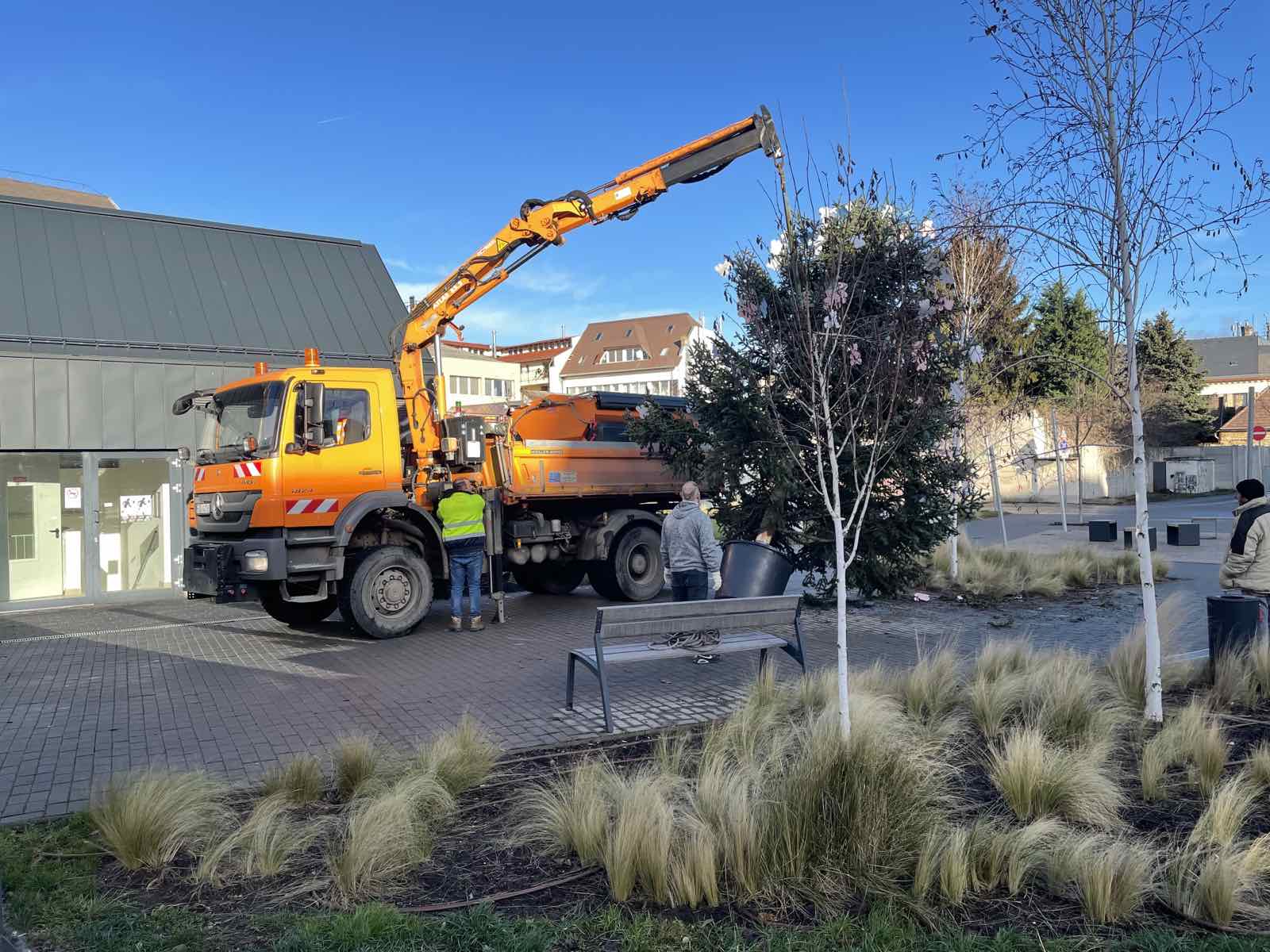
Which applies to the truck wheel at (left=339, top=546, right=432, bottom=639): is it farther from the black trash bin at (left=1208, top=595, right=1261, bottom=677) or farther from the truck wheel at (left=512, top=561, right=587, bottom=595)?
the black trash bin at (left=1208, top=595, right=1261, bottom=677)

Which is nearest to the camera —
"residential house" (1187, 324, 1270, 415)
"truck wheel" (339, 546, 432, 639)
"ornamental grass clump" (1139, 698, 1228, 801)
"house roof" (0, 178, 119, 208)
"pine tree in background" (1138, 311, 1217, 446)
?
"ornamental grass clump" (1139, 698, 1228, 801)

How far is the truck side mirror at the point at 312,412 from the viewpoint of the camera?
33.7ft

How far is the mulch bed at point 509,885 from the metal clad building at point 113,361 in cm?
1043

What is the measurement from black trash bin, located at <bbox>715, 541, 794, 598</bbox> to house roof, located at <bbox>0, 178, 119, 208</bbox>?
990 inches

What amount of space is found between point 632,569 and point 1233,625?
25.0 feet

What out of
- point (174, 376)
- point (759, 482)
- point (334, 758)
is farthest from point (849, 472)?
point (174, 376)

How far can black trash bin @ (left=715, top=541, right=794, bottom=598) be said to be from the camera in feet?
31.8

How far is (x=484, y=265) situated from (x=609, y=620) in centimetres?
707

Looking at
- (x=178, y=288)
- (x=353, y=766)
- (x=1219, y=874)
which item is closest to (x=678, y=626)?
(x=353, y=766)

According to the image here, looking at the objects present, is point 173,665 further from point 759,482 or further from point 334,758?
point 759,482

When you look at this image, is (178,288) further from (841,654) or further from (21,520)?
(841,654)

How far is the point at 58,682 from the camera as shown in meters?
8.66

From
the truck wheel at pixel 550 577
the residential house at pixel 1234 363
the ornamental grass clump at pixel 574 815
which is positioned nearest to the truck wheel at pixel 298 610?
the truck wheel at pixel 550 577

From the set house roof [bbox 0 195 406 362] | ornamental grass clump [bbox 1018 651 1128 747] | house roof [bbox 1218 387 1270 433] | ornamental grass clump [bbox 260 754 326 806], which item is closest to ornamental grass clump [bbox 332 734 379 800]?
ornamental grass clump [bbox 260 754 326 806]
